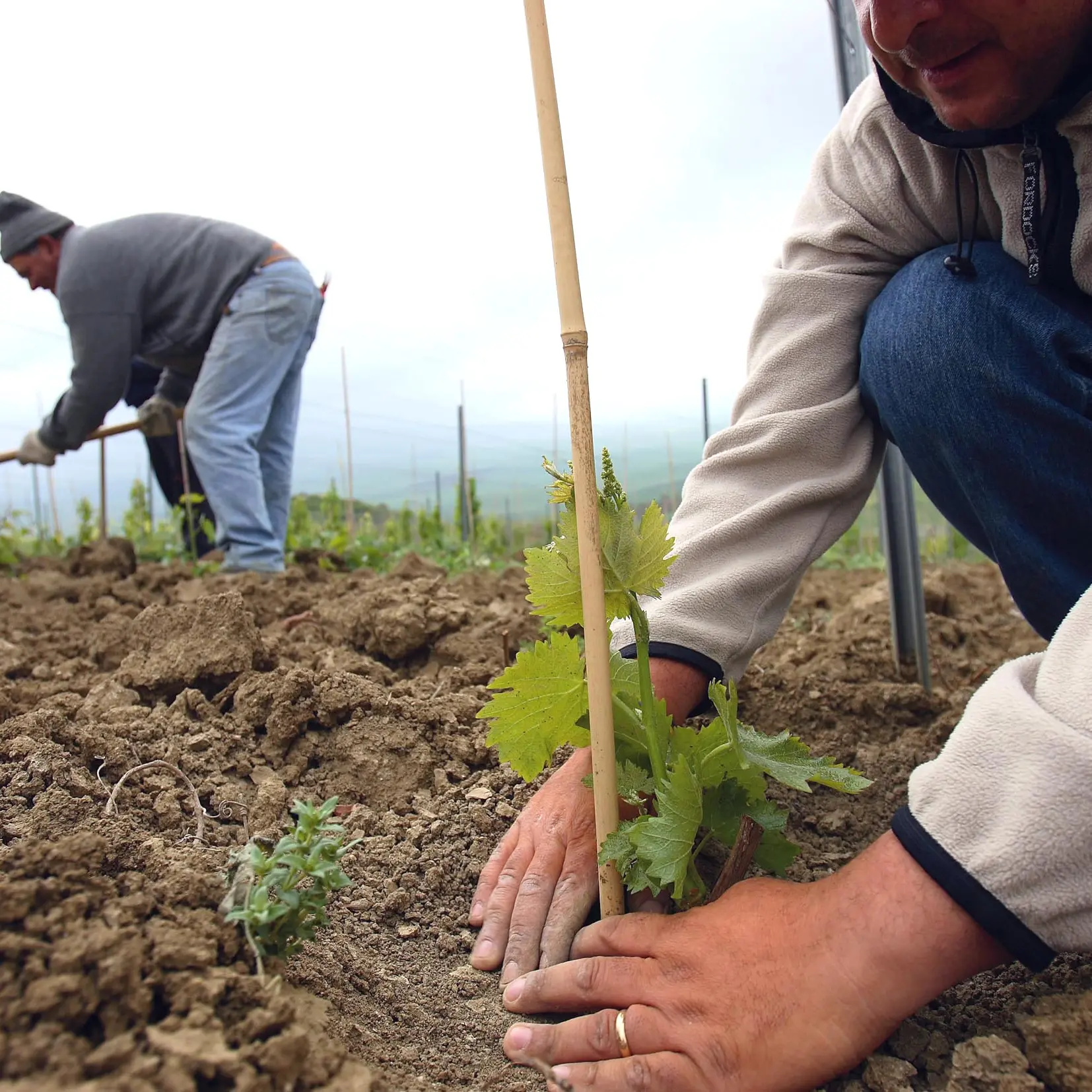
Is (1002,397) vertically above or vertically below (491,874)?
above

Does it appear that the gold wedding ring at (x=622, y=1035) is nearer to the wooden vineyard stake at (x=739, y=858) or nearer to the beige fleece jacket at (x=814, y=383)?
the wooden vineyard stake at (x=739, y=858)

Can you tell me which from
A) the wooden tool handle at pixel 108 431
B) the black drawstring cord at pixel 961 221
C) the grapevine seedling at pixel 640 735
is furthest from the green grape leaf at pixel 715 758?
the wooden tool handle at pixel 108 431

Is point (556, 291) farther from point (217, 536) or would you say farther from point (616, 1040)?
point (217, 536)

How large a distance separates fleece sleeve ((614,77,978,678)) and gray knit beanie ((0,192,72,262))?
12.3 feet

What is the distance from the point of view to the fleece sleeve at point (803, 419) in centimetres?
141

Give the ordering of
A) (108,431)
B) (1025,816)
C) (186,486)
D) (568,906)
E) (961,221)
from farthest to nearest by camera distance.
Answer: (186,486) → (108,431) → (961,221) → (568,906) → (1025,816)

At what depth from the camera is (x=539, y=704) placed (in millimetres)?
1131

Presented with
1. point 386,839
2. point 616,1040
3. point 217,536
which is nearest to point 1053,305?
point 616,1040

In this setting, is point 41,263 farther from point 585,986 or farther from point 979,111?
point 585,986

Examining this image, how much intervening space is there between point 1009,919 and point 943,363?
2.85ft

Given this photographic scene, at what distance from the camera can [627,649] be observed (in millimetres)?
1340

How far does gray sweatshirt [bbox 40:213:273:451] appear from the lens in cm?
402

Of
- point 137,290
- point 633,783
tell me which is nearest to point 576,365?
point 633,783

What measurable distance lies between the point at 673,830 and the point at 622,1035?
0.71 ft
